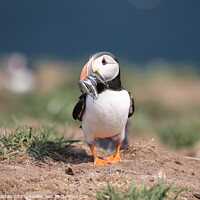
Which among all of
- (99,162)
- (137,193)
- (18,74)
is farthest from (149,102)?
(137,193)

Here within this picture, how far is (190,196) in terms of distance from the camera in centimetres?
360

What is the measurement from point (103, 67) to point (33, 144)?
1.17 m

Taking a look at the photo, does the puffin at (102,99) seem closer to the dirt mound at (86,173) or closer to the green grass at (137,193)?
the dirt mound at (86,173)

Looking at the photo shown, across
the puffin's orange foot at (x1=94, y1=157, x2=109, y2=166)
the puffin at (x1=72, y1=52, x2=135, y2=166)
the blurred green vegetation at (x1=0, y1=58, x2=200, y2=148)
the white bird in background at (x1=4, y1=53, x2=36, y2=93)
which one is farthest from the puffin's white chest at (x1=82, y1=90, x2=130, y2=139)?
the white bird in background at (x1=4, y1=53, x2=36, y2=93)

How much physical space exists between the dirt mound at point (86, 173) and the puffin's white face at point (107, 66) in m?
0.86

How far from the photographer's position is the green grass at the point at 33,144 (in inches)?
178

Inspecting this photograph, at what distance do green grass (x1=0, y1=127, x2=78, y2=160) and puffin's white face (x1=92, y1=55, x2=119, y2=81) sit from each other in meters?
1.01

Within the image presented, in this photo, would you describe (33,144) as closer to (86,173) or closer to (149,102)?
(86,173)

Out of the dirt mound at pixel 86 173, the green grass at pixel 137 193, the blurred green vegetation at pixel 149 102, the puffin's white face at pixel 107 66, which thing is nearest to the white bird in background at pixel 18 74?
the blurred green vegetation at pixel 149 102

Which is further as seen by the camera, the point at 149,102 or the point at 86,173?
the point at 149,102

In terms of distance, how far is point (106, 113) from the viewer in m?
4.23

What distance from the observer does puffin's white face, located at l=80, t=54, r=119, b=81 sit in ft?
13.3

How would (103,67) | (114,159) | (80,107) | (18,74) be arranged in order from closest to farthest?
(103,67) → (80,107) → (114,159) → (18,74)

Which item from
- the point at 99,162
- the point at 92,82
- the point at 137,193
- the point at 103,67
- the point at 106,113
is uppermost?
the point at 103,67
